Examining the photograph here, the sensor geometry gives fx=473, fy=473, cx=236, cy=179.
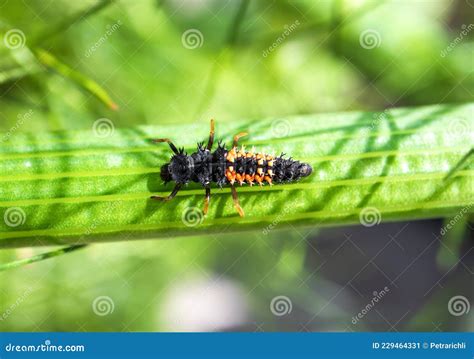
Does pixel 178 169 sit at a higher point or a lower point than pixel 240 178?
higher

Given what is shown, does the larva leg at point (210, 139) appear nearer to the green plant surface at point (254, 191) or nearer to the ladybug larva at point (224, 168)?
the ladybug larva at point (224, 168)

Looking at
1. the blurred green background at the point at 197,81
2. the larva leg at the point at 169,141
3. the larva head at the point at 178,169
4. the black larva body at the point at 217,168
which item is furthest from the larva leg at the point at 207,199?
the blurred green background at the point at 197,81

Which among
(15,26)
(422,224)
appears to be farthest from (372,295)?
(15,26)

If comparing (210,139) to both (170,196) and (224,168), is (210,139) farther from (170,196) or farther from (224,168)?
(170,196)

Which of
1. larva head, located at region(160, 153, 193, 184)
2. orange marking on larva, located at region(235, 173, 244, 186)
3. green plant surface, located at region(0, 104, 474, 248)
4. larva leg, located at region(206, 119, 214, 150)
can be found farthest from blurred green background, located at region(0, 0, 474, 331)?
green plant surface, located at region(0, 104, 474, 248)

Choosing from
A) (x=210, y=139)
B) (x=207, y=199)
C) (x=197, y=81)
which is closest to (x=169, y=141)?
(x=210, y=139)

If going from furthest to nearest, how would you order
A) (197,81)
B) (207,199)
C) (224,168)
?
(197,81), (224,168), (207,199)
